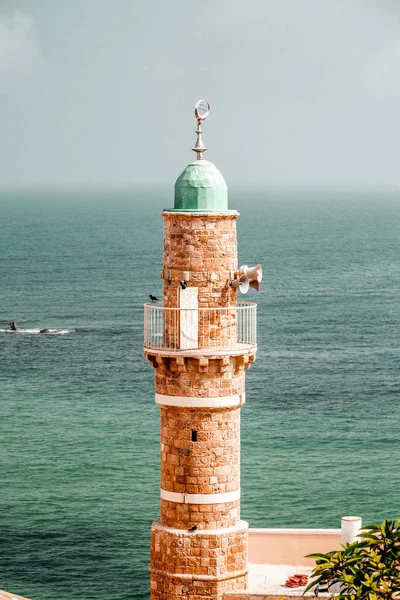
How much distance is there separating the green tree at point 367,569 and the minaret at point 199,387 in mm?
2962

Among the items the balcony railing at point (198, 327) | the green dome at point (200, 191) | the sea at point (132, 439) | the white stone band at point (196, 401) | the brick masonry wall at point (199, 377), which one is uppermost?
the green dome at point (200, 191)

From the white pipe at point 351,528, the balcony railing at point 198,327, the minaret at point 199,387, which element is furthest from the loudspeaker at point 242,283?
the white pipe at point 351,528

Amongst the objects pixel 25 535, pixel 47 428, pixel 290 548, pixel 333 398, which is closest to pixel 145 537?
pixel 25 535

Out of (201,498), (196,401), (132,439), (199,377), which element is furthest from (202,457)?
(132,439)

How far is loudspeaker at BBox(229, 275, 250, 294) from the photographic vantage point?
34469mm

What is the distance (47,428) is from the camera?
323 feet

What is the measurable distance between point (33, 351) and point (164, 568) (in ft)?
330

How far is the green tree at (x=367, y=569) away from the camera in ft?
103

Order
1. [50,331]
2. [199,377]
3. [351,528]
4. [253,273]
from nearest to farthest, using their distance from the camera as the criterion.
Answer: [253,273], [199,377], [351,528], [50,331]

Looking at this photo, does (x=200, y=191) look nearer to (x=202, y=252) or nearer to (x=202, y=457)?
(x=202, y=252)

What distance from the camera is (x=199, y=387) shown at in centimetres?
3491

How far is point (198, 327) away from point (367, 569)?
650 centimetres

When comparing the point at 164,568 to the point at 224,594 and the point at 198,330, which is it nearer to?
the point at 224,594

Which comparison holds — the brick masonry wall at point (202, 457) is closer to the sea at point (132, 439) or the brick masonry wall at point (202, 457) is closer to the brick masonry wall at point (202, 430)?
the brick masonry wall at point (202, 430)
